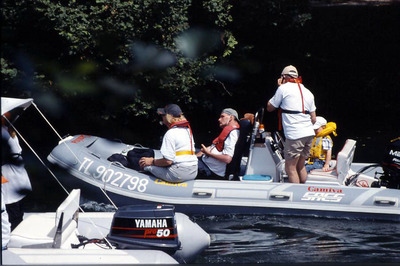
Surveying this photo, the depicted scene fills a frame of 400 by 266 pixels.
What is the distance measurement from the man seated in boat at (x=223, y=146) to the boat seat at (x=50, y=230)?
1.89 metres

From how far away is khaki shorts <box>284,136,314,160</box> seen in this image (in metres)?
5.46

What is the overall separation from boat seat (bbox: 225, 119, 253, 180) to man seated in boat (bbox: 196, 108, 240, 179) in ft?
0.11

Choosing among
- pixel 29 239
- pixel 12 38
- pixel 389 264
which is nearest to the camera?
pixel 29 239

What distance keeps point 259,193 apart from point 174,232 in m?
1.71

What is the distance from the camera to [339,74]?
585cm

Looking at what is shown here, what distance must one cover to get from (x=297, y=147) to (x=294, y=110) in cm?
31

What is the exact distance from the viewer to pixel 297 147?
5.47 m

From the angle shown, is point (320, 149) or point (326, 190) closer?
point (326, 190)

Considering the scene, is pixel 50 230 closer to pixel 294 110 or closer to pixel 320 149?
pixel 294 110

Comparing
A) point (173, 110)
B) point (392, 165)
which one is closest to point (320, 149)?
point (392, 165)

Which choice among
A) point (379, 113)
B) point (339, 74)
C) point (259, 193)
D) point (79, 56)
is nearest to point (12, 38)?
point (79, 56)

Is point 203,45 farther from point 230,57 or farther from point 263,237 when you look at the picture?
point 263,237

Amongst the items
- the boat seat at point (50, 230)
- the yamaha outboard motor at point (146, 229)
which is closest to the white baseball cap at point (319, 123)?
the yamaha outboard motor at point (146, 229)

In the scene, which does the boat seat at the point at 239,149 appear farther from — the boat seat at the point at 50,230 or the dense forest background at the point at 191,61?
the boat seat at the point at 50,230
